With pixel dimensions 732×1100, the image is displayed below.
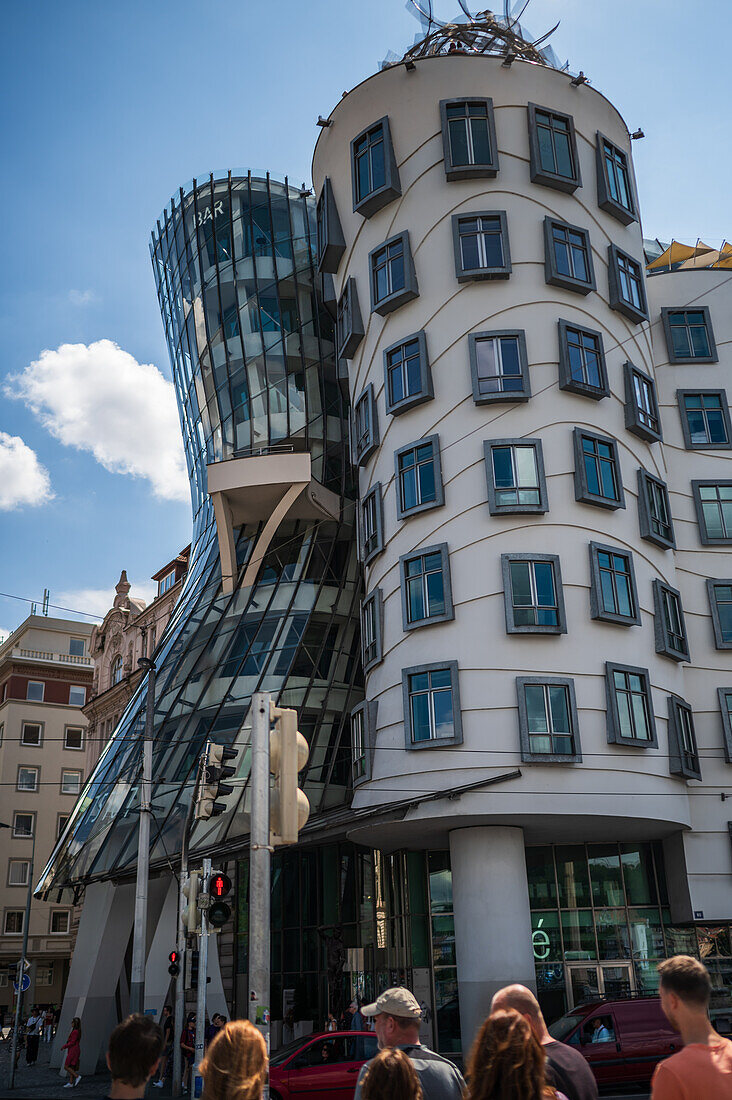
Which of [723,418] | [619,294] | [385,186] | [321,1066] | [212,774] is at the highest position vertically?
[385,186]

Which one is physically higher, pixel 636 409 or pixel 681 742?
pixel 636 409

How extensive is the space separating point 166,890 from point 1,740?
4003 centimetres

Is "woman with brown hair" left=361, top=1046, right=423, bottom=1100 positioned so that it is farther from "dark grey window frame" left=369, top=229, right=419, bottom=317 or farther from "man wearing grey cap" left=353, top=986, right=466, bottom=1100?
"dark grey window frame" left=369, top=229, right=419, bottom=317

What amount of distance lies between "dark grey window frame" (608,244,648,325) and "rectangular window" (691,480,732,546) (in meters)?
5.39

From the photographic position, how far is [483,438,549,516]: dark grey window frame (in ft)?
86.7

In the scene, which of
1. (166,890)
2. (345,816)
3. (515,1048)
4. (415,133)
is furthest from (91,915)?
(515,1048)

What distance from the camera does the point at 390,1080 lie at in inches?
192

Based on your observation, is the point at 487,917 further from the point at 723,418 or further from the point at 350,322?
the point at 350,322

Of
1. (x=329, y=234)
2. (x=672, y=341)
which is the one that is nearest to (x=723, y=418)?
(x=672, y=341)

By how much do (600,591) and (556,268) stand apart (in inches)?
367

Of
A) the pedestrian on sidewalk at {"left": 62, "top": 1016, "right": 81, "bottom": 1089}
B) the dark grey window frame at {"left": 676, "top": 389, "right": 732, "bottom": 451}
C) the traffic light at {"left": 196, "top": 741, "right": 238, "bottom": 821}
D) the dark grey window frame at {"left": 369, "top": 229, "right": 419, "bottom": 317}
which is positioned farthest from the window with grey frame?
the pedestrian on sidewalk at {"left": 62, "top": 1016, "right": 81, "bottom": 1089}

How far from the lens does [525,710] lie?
2491cm

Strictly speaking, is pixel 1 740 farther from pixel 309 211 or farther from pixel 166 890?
pixel 309 211

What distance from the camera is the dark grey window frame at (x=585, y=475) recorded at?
2686 cm
